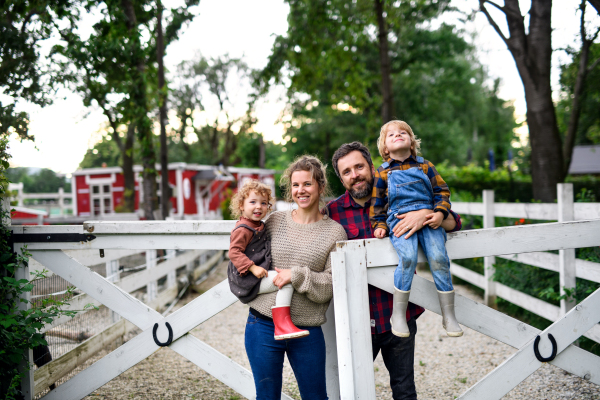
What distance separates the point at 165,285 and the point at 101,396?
12.2 feet

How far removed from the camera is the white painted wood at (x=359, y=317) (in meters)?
2.06

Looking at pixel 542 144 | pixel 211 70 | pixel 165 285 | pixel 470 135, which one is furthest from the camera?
pixel 470 135

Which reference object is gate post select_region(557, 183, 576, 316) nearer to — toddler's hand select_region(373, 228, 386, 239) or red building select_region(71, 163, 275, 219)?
toddler's hand select_region(373, 228, 386, 239)

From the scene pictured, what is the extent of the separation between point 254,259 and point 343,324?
0.52 m

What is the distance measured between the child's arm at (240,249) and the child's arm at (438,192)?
2.94ft

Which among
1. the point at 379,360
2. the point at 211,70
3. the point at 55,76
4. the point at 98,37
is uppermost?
the point at 211,70

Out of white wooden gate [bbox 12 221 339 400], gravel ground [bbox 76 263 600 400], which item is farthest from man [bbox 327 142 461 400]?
gravel ground [bbox 76 263 600 400]

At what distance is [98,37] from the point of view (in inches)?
297

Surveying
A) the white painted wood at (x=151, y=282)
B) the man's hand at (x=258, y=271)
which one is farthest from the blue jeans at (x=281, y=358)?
the white painted wood at (x=151, y=282)

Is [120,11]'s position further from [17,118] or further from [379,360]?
[379,360]

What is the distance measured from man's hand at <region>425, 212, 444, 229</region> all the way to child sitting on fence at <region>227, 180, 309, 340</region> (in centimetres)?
69

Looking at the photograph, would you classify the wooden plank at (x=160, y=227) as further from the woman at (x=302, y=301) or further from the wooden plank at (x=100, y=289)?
the woman at (x=302, y=301)

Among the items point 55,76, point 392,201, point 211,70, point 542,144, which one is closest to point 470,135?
point 211,70

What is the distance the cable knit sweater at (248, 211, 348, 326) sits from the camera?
2115 millimetres
